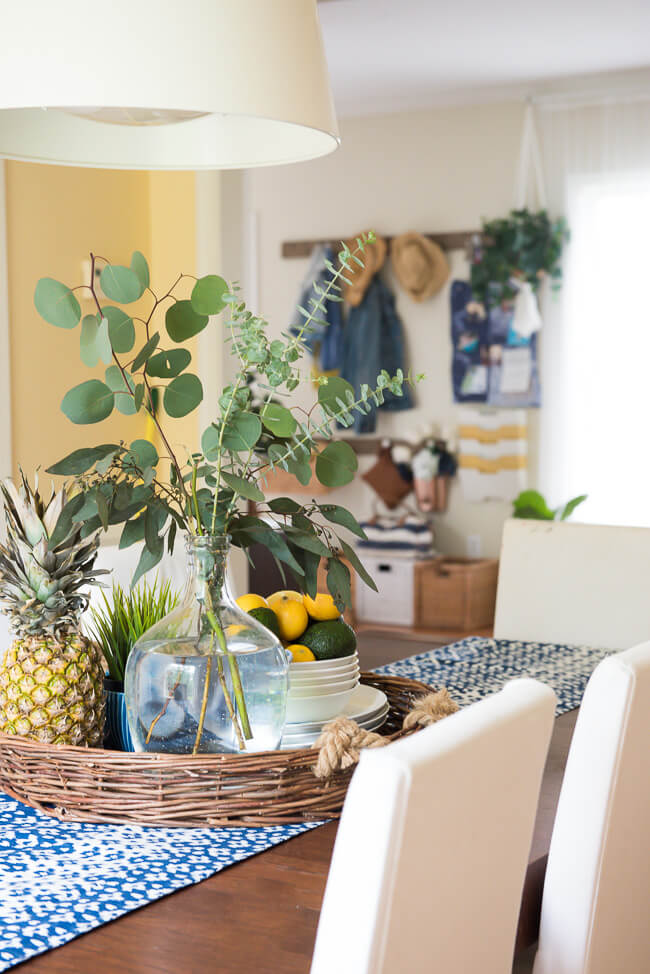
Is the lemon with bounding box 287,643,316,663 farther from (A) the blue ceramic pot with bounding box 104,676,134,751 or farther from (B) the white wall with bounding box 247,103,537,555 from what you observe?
(B) the white wall with bounding box 247,103,537,555

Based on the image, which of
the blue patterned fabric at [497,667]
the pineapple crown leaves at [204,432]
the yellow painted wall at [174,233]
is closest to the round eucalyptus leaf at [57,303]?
the pineapple crown leaves at [204,432]

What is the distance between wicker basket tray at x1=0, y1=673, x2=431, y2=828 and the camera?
3.94 feet

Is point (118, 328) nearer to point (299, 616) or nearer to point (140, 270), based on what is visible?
point (140, 270)

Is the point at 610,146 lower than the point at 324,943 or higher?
higher

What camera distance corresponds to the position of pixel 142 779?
121cm

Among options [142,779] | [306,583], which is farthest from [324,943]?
[306,583]

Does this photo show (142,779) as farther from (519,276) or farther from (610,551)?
(519,276)

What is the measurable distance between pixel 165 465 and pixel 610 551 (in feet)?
6.52

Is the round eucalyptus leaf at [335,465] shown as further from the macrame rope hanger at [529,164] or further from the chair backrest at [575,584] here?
the macrame rope hanger at [529,164]

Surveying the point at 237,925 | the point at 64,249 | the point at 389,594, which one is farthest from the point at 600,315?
the point at 237,925

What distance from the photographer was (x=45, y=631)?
1294 millimetres

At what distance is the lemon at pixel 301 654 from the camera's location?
137 cm

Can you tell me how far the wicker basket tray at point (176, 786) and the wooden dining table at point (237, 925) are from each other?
0.17 feet

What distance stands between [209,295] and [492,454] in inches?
185
